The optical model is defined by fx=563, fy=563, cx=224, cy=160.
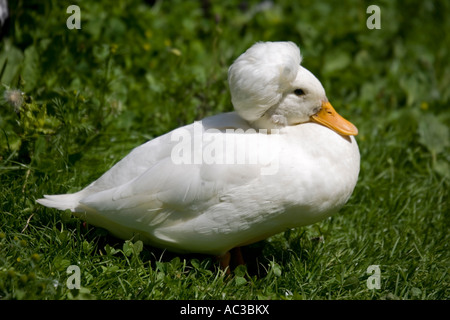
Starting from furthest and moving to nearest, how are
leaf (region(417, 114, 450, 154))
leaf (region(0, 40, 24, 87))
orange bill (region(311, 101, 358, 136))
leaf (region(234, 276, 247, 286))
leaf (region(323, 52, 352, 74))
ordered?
leaf (region(323, 52, 352, 74)), leaf (region(417, 114, 450, 154)), leaf (region(0, 40, 24, 87)), orange bill (region(311, 101, 358, 136)), leaf (region(234, 276, 247, 286))

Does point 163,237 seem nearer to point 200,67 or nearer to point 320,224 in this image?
point 320,224

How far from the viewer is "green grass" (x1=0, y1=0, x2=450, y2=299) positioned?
2963 millimetres

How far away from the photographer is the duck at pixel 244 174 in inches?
109

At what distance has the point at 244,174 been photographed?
9.10 feet

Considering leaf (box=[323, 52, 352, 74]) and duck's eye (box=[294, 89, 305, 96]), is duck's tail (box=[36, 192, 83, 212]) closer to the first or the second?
duck's eye (box=[294, 89, 305, 96])

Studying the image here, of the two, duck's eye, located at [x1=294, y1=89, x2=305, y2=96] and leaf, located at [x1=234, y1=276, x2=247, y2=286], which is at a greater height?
duck's eye, located at [x1=294, y1=89, x2=305, y2=96]

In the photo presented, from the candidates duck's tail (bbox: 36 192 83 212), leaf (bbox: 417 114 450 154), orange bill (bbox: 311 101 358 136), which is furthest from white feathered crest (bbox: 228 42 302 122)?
leaf (bbox: 417 114 450 154)

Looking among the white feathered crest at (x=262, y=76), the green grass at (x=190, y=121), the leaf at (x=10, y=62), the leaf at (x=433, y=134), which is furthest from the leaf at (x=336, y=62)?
the leaf at (x=10, y=62)

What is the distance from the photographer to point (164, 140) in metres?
3.11

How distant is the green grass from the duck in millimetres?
202

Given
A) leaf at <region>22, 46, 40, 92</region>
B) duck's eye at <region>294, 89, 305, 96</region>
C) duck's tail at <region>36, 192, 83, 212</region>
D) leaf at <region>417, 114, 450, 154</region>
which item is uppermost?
leaf at <region>22, 46, 40, 92</region>

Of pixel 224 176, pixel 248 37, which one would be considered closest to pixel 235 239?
pixel 224 176

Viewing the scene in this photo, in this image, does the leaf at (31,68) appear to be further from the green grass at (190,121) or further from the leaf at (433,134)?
the leaf at (433,134)

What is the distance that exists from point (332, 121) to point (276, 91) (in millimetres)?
409
